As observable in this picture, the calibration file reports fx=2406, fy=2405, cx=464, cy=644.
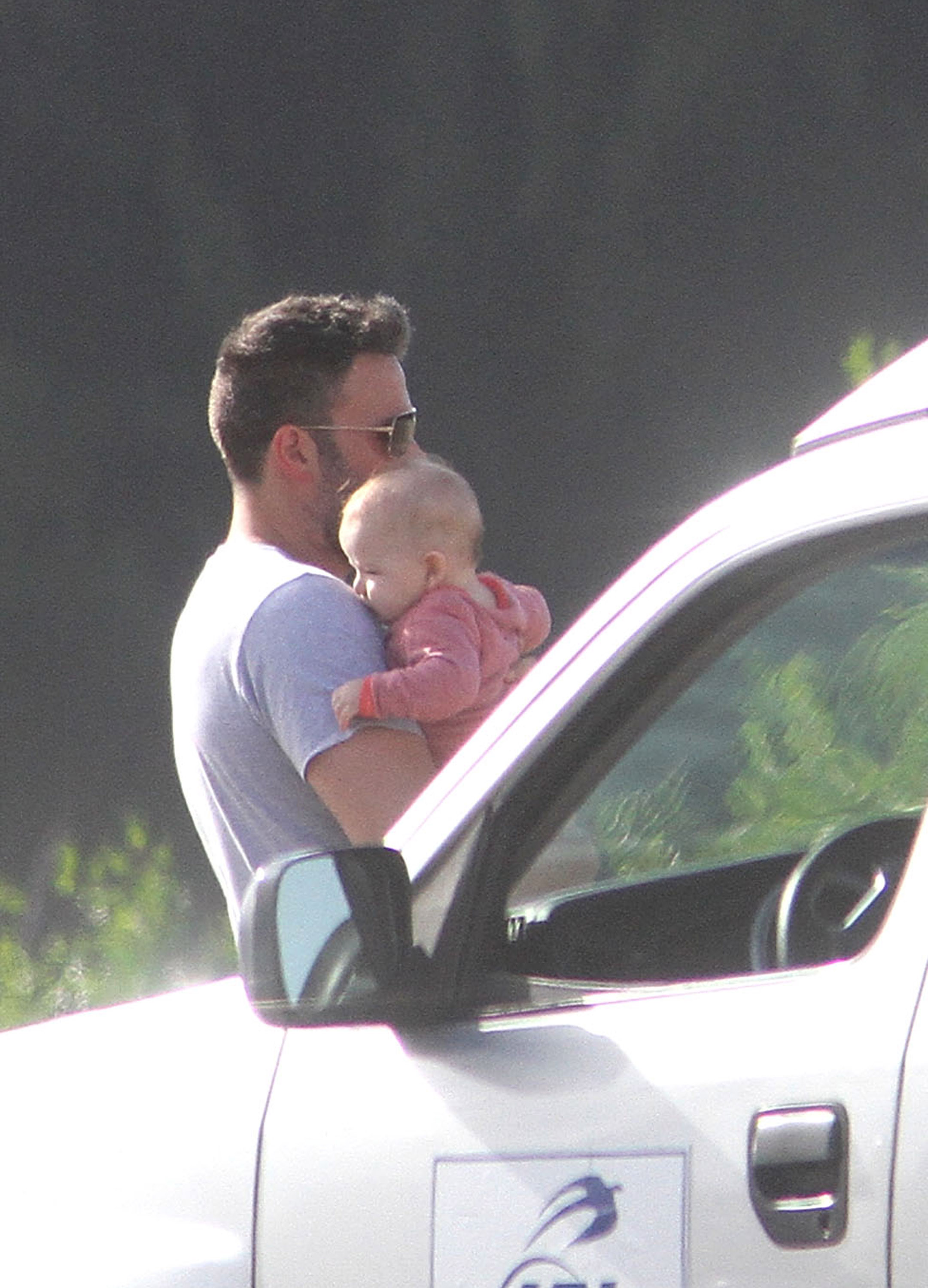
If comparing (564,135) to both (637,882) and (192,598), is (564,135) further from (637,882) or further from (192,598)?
(637,882)

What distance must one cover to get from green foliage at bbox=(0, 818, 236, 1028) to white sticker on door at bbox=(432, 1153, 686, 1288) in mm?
4215

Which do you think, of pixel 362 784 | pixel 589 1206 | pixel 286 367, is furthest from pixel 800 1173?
pixel 286 367

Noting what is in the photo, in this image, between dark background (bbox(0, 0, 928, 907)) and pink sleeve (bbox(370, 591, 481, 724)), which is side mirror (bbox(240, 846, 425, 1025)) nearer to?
pink sleeve (bbox(370, 591, 481, 724))

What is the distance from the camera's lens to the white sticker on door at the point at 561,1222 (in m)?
1.88

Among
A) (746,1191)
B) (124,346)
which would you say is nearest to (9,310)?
(124,346)

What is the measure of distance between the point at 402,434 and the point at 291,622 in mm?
517

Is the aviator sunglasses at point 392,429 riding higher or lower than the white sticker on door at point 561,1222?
higher

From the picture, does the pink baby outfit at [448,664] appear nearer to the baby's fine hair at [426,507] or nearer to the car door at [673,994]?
the baby's fine hair at [426,507]

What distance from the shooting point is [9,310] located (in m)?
7.45

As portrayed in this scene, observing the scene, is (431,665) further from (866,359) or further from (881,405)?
(866,359)

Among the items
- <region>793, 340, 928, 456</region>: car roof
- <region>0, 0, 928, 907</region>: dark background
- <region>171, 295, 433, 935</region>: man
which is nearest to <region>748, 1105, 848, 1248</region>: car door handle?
<region>793, 340, 928, 456</region>: car roof

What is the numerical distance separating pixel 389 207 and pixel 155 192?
729 mm

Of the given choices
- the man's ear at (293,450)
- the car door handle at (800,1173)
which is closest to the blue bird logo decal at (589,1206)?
the car door handle at (800,1173)

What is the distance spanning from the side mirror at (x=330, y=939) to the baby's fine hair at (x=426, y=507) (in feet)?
3.34
